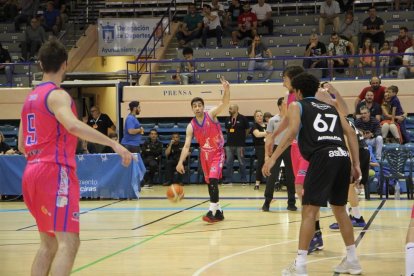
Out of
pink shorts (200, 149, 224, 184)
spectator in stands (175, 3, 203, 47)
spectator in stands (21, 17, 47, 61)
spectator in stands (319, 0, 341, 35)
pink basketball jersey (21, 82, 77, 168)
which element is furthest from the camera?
spectator in stands (21, 17, 47, 61)

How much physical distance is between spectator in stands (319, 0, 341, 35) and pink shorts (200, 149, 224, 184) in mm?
12011

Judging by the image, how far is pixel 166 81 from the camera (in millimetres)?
22594

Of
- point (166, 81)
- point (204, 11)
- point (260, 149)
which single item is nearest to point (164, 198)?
point (260, 149)

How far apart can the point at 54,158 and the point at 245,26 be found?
18.6 metres

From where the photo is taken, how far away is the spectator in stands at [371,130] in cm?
1662

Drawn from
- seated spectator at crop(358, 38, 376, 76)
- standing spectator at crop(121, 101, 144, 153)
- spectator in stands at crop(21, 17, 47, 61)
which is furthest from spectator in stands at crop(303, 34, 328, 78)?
spectator in stands at crop(21, 17, 47, 61)

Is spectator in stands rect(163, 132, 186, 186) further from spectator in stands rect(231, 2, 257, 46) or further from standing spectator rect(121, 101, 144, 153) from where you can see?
spectator in stands rect(231, 2, 257, 46)

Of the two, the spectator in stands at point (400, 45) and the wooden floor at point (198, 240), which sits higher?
the spectator in stands at point (400, 45)

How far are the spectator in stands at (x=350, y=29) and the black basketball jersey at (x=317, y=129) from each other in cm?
1541

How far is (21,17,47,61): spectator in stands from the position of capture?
2419 cm

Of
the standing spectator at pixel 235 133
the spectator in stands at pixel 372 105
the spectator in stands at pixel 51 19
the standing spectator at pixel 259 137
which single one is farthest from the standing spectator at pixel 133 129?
the spectator in stands at pixel 51 19

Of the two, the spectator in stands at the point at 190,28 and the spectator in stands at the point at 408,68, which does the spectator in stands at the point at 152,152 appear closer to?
the spectator in stands at the point at 190,28

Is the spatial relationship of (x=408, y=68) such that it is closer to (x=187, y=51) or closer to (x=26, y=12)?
(x=187, y=51)

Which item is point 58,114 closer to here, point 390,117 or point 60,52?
point 60,52
